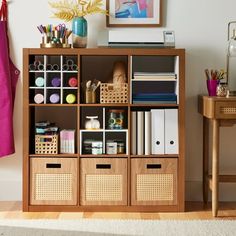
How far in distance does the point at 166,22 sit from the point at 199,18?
25 cm

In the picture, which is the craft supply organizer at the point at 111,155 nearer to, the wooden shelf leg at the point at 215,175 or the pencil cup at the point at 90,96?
A: the pencil cup at the point at 90,96

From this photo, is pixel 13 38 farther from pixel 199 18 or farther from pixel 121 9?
pixel 199 18

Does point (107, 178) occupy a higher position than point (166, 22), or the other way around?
point (166, 22)

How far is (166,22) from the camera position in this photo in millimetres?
4301

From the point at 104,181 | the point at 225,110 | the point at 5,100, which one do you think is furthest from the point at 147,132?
the point at 5,100

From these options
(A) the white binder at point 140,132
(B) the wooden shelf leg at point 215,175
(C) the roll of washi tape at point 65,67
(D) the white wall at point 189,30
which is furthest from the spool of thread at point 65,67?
(B) the wooden shelf leg at point 215,175

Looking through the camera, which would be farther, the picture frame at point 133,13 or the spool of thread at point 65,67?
the picture frame at point 133,13

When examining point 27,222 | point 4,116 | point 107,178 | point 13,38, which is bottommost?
point 27,222

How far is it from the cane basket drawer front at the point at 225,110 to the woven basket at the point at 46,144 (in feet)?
3.76

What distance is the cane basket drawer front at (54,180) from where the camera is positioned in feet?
13.1

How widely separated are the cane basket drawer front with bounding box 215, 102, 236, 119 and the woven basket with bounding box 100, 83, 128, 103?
65 cm

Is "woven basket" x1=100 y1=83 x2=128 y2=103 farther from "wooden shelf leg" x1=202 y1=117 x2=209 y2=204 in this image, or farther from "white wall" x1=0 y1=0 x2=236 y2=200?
"wooden shelf leg" x1=202 y1=117 x2=209 y2=204

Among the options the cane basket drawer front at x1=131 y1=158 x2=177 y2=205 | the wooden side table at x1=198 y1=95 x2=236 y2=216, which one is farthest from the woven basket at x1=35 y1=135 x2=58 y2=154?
the wooden side table at x1=198 y1=95 x2=236 y2=216

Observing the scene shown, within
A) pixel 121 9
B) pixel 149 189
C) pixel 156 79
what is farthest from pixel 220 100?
pixel 121 9
